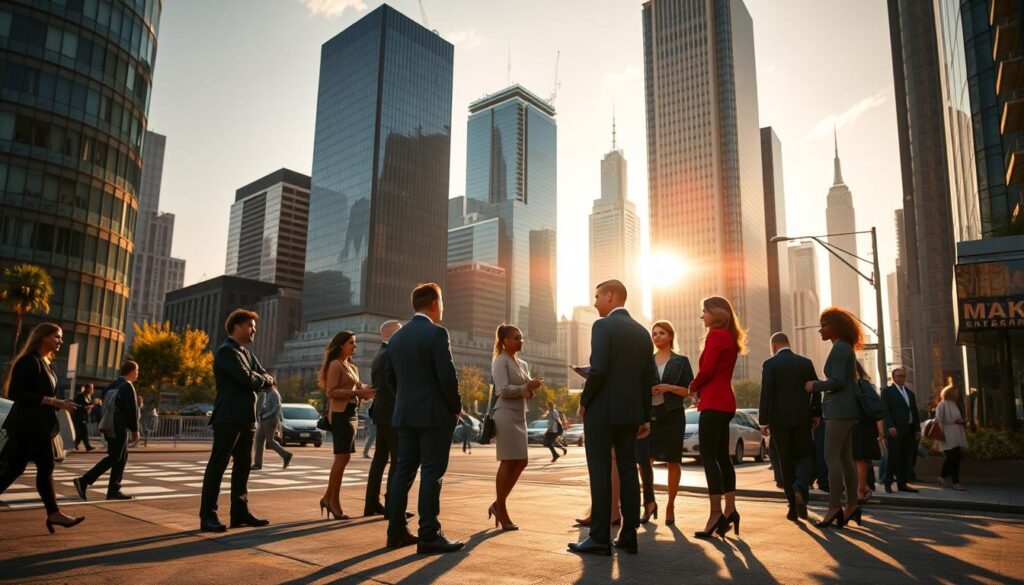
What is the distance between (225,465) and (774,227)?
615 feet

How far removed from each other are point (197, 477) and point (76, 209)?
42.0 m

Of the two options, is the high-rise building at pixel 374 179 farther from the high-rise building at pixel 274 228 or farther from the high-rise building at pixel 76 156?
the high-rise building at pixel 76 156

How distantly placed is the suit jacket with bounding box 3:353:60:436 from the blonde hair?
630cm

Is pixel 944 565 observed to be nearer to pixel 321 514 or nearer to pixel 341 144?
pixel 321 514

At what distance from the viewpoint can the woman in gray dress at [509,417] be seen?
6340 millimetres

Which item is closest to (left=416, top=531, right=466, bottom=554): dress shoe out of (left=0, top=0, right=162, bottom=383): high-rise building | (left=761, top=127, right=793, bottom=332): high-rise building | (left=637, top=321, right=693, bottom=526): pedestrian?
(left=637, top=321, right=693, bottom=526): pedestrian

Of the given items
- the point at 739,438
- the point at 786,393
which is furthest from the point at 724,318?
the point at 739,438

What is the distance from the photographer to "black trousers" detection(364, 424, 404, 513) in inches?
275

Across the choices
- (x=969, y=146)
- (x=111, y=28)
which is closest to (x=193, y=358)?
(x=111, y=28)

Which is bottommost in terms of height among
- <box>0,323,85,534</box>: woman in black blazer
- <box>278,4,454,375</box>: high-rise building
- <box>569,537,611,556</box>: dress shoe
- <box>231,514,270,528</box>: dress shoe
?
<box>231,514,270,528</box>: dress shoe

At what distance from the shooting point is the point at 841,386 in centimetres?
676

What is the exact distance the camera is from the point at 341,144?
136m

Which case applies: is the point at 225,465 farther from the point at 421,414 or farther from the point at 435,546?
the point at 435,546

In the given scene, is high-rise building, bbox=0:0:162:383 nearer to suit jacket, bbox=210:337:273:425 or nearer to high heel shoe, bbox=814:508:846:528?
suit jacket, bbox=210:337:273:425
